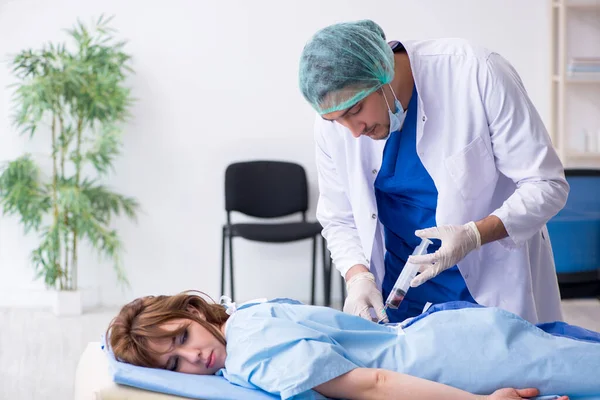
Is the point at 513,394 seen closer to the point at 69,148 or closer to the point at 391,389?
the point at 391,389

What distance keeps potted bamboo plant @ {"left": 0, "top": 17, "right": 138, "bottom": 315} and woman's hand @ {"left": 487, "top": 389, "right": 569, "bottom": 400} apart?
2904 mm

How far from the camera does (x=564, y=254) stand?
393cm

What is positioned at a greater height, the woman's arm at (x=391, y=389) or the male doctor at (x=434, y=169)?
the male doctor at (x=434, y=169)

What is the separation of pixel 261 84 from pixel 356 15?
664 mm

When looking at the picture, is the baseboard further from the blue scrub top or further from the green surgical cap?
the green surgical cap

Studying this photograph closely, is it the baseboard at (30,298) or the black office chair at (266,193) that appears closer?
the black office chair at (266,193)

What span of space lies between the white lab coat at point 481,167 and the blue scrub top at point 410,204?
3 centimetres

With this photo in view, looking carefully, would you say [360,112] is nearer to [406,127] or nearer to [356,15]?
[406,127]

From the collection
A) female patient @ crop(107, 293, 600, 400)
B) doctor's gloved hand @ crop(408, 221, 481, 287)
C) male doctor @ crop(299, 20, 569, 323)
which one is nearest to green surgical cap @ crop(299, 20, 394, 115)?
male doctor @ crop(299, 20, 569, 323)

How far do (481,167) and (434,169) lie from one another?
0.35 feet

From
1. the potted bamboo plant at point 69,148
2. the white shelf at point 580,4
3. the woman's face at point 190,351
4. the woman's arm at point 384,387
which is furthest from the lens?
the white shelf at point 580,4

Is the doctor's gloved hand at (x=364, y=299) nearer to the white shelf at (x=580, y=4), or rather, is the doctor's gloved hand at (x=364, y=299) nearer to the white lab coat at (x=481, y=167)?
the white lab coat at (x=481, y=167)

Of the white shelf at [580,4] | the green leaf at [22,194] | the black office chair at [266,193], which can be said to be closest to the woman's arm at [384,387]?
the black office chair at [266,193]

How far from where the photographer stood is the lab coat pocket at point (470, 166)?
176cm
